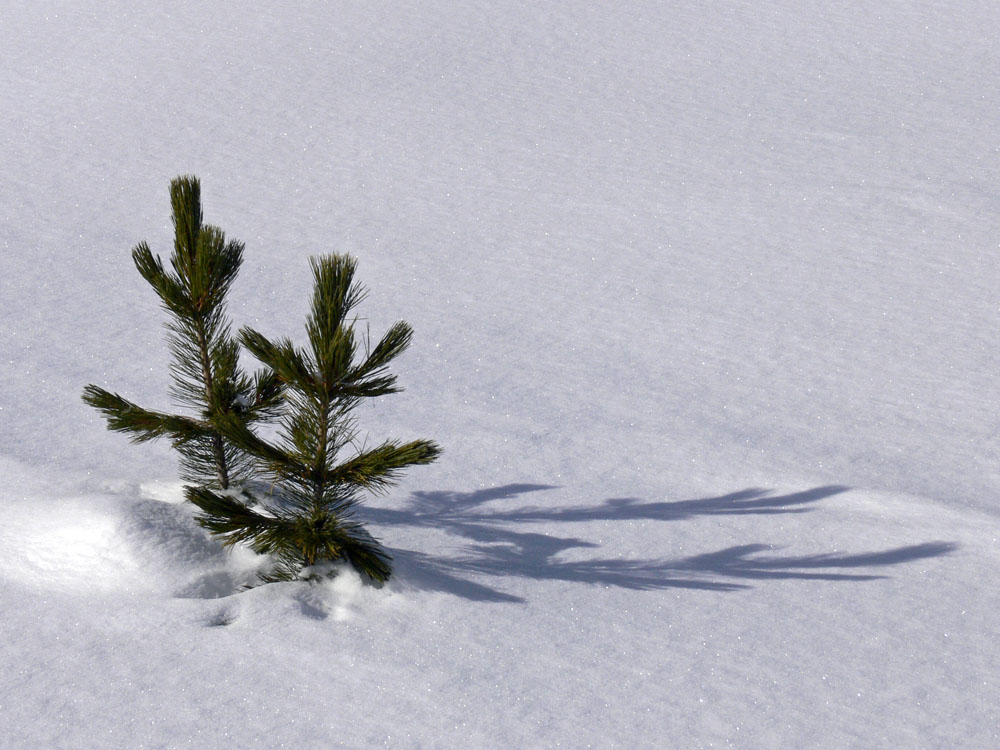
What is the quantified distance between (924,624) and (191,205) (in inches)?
150

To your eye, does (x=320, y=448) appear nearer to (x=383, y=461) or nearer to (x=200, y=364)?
(x=383, y=461)

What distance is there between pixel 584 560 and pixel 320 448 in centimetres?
161

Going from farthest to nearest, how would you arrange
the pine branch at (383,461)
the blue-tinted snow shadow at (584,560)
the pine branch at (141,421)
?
the blue-tinted snow shadow at (584,560) → the pine branch at (141,421) → the pine branch at (383,461)

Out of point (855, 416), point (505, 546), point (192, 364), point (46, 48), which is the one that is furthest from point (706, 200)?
point (46, 48)

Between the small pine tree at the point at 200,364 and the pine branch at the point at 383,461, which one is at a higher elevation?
the small pine tree at the point at 200,364

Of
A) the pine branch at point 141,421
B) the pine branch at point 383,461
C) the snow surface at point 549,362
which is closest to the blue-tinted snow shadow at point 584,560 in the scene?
the snow surface at point 549,362

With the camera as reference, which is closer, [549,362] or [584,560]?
[584,560]

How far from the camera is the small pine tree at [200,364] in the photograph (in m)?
4.07

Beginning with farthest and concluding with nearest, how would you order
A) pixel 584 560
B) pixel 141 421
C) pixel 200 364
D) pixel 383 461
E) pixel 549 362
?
pixel 549 362 < pixel 584 560 < pixel 200 364 < pixel 141 421 < pixel 383 461

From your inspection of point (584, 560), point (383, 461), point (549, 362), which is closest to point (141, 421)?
point (383, 461)

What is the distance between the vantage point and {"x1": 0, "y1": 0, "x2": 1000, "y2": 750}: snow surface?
3988 millimetres

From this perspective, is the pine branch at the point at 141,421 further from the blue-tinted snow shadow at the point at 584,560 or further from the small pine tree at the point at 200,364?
the blue-tinted snow shadow at the point at 584,560

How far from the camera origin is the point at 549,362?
7.00 m

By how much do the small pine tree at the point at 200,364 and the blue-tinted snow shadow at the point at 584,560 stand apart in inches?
36.5
